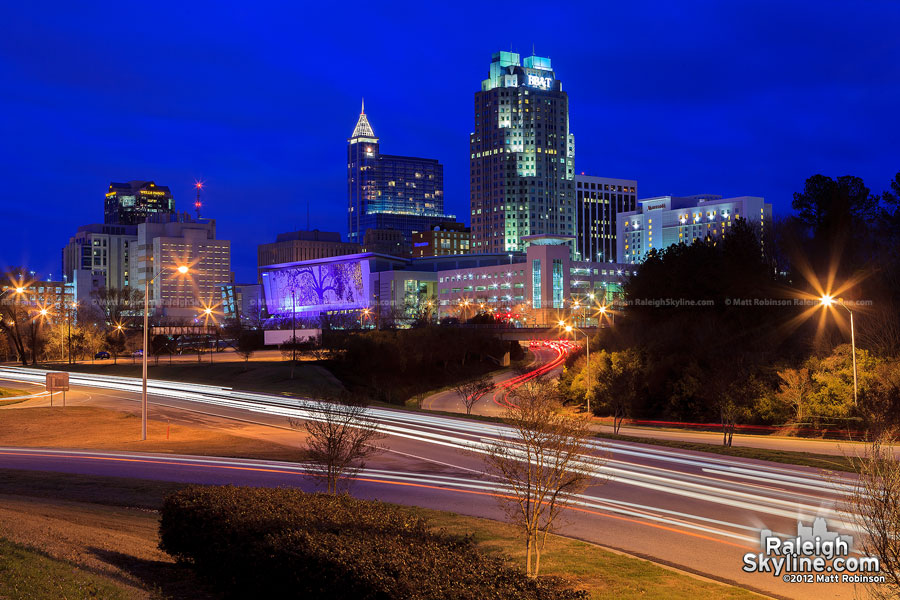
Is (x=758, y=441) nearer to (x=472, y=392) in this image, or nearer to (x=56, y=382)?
(x=472, y=392)

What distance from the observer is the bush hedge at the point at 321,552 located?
29.8 ft

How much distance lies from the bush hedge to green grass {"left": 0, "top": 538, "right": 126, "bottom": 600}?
5.80 feet

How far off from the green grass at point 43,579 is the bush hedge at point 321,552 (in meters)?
1.77

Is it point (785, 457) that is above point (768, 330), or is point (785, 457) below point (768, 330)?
below

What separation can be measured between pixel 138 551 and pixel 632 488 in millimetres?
15245

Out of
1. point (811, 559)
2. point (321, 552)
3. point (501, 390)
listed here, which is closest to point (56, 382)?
point (501, 390)

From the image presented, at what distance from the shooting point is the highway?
17.0 metres

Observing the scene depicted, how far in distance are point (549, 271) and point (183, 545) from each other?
562 feet

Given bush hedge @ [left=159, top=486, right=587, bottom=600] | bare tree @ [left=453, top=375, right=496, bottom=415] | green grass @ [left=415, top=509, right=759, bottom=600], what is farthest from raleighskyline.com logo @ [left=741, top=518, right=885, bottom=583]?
bare tree @ [left=453, top=375, right=496, bottom=415]

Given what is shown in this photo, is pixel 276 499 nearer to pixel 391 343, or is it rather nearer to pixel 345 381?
pixel 345 381

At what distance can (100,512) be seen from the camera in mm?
A: 18438

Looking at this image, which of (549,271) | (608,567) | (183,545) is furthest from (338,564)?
(549,271)

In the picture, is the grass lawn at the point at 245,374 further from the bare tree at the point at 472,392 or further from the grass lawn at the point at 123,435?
the grass lawn at the point at 123,435

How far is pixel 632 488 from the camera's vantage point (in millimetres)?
23719
